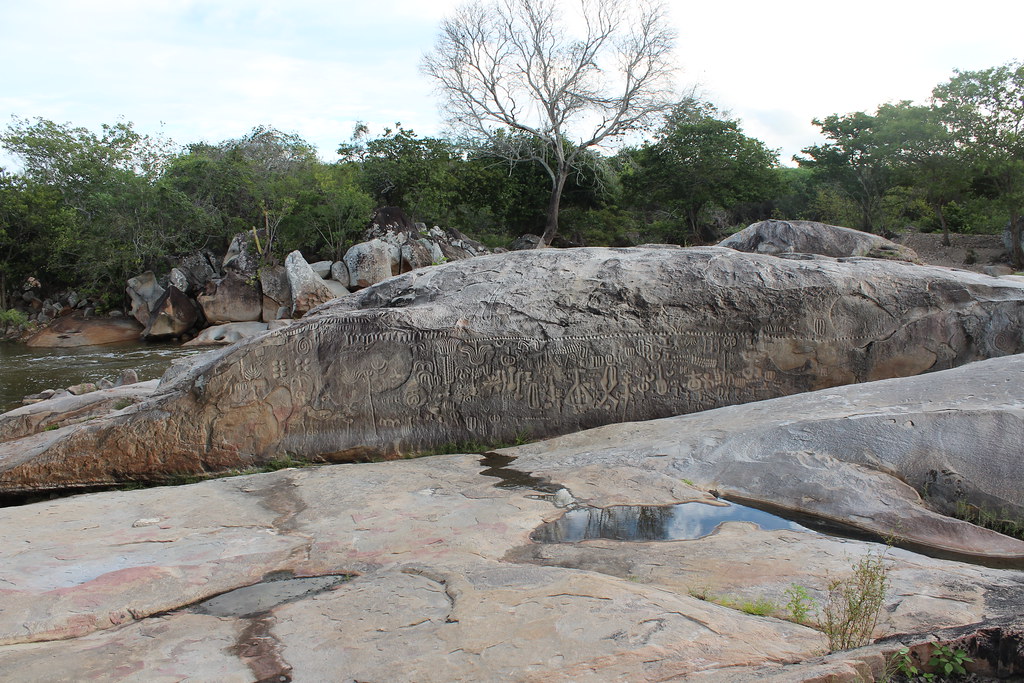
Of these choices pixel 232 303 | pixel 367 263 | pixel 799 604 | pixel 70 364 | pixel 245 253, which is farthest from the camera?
pixel 245 253

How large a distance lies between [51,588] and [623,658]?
233 centimetres

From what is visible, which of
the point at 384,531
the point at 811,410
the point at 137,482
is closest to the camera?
the point at 384,531

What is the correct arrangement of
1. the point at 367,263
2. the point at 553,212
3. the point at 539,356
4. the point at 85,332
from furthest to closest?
1. the point at 553,212
2. the point at 85,332
3. the point at 367,263
4. the point at 539,356

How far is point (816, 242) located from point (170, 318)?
1642 centimetres

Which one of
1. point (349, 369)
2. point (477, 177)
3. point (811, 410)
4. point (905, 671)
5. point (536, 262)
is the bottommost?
point (905, 671)

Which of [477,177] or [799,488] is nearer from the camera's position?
[799,488]

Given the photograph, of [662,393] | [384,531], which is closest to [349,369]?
[384,531]

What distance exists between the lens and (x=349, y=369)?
5547 mm

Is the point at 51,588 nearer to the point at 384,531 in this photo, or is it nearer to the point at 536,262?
the point at 384,531

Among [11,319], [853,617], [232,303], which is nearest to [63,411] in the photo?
[853,617]

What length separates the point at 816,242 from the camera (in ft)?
31.4

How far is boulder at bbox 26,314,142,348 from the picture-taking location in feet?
62.4

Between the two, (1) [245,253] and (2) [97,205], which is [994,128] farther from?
(2) [97,205]

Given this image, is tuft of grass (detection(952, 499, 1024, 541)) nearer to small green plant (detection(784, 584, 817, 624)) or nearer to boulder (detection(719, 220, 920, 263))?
small green plant (detection(784, 584, 817, 624))
